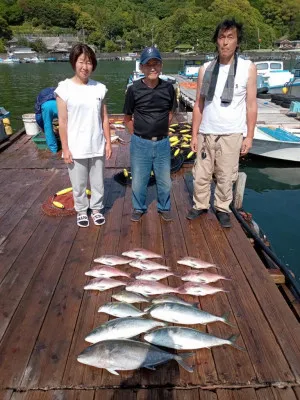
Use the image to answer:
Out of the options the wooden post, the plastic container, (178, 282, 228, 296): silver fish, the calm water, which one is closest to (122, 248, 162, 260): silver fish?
(178, 282, 228, 296): silver fish

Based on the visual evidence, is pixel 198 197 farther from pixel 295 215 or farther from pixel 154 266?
pixel 295 215

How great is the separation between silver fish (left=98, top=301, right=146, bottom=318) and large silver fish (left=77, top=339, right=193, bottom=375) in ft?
1.07

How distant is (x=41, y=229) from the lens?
12.7 ft

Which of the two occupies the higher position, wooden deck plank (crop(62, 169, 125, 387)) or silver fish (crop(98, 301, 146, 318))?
silver fish (crop(98, 301, 146, 318))

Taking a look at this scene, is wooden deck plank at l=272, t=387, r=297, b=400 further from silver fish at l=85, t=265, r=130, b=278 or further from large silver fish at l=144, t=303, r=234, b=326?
silver fish at l=85, t=265, r=130, b=278

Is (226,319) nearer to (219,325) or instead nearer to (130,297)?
(219,325)

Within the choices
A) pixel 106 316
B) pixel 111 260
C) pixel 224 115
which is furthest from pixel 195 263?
pixel 224 115

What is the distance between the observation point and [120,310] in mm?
2465

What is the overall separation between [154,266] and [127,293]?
500 millimetres

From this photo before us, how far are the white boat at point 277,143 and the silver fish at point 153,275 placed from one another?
752cm

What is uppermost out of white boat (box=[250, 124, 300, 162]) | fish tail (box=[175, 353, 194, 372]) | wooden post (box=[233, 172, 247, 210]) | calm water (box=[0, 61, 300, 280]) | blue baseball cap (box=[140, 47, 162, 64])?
blue baseball cap (box=[140, 47, 162, 64])

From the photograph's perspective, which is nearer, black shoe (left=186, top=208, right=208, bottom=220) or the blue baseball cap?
the blue baseball cap

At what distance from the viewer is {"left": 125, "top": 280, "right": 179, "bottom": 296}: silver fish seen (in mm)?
2727

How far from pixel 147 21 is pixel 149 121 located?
152 meters
